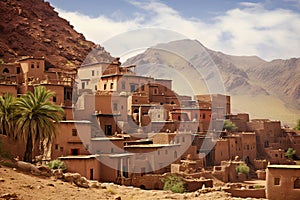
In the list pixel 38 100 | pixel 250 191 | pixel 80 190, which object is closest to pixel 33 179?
pixel 80 190

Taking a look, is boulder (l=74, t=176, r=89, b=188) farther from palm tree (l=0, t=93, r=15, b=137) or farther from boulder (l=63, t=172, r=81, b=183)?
palm tree (l=0, t=93, r=15, b=137)

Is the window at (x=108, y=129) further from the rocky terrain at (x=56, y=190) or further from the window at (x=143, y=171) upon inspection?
the rocky terrain at (x=56, y=190)

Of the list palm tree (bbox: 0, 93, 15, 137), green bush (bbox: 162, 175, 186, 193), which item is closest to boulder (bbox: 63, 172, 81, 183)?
palm tree (bbox: 0, 93, 15, 137)

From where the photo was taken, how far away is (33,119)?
22078mm

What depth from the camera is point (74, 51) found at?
61500 mm

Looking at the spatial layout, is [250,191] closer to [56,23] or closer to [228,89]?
[56,23]

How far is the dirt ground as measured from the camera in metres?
15.7

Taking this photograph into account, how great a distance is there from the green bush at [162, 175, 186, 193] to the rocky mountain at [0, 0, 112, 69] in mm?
27308

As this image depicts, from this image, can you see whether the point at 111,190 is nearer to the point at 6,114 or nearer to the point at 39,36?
the point at 6,114

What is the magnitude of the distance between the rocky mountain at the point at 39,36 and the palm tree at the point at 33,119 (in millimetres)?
27264

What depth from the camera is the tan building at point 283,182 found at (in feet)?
70.7

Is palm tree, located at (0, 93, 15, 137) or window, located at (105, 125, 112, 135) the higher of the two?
palm tree, located at (0, 93, 15, 137)

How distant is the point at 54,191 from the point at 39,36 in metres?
46.3

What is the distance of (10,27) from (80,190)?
145ft
